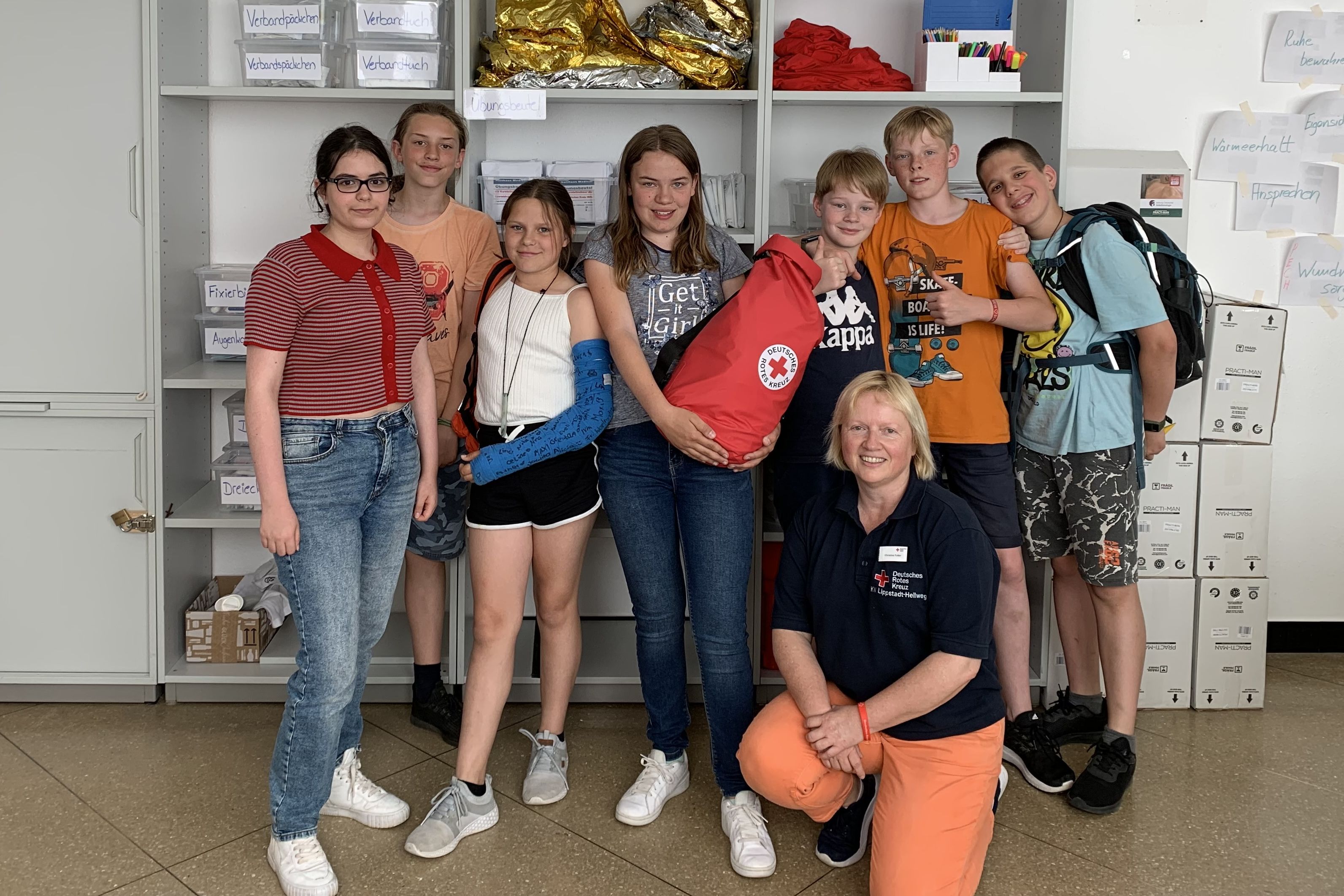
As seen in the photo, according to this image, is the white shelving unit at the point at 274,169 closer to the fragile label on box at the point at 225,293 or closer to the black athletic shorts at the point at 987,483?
the fragile label on box at the point at 225,293

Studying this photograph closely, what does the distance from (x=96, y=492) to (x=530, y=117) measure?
5.15 ft

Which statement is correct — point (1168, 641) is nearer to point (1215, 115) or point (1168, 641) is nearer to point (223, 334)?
point (1215, 115)

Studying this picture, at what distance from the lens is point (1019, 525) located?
9.57 feet

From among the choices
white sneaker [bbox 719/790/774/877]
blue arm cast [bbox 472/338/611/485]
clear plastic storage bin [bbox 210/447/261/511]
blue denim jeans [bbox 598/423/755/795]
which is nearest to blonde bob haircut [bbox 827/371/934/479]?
blue denim jeans [bbox 598/423/755/795]

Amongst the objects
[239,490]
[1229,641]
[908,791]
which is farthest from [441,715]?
[1229,641]

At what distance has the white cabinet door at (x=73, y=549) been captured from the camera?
313 centimetres

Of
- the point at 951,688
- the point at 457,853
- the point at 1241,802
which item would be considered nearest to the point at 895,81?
the point at 951,688

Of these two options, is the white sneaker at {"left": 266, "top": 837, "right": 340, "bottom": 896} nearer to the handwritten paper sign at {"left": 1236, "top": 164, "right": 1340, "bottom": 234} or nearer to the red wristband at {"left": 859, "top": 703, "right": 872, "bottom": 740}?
the red wristband at {"left": 859, "top": 703, "right": 872, "bottom": 740}

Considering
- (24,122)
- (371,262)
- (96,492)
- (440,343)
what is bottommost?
(96,492)

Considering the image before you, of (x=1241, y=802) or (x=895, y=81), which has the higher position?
(x=895, y=81)

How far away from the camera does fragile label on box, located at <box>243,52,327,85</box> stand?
10.2 ft

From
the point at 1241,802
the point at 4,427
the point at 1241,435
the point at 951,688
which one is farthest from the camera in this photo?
the point at 1241,435

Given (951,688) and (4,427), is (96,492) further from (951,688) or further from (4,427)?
(951,688)

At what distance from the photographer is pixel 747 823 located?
2469mm
